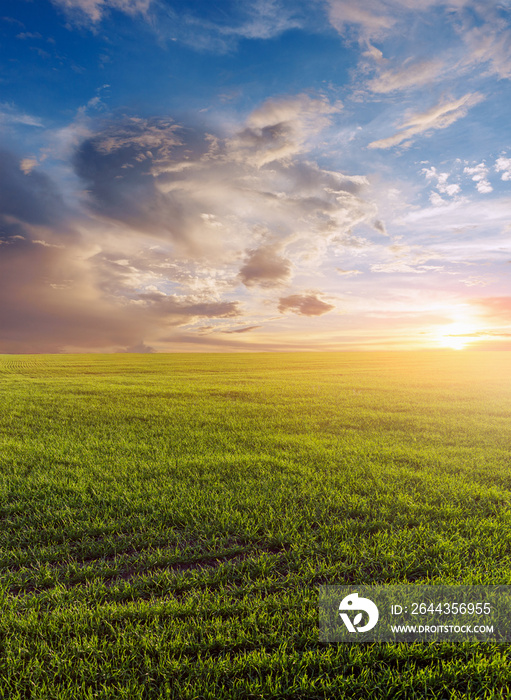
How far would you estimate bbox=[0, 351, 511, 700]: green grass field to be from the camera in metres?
2.73

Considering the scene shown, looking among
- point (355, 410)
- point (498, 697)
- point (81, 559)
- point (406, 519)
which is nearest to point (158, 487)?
point (81, 559)

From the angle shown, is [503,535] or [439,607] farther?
[503,535]

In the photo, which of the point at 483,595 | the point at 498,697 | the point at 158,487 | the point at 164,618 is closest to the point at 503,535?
the point at 483,595

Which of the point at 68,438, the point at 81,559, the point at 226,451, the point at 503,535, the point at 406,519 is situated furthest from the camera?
the point at 68,438

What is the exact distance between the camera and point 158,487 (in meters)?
6.20

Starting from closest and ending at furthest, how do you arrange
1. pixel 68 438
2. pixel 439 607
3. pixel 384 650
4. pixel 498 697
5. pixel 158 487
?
pixel 498 697, pixel 384 650, pixel 439 607, pixel 158 487, pixel 68 438

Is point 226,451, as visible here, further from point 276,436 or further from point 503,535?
point 503,535

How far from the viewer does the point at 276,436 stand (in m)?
9.84

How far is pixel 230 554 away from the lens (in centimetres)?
431

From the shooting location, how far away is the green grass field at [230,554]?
273 cm

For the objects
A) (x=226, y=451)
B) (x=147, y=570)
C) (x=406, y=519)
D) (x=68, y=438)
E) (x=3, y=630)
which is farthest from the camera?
(x=68, y=438)

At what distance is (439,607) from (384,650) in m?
0.86

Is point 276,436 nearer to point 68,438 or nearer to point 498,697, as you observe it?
point 68,438

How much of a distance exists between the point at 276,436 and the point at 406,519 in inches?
196
